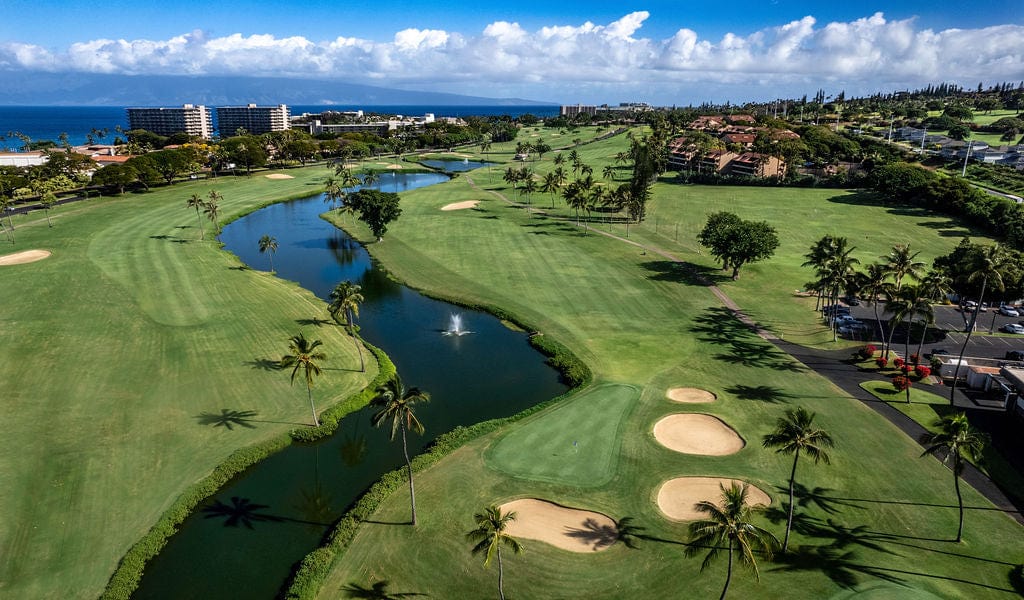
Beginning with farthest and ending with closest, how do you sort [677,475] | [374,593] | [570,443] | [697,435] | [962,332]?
[962,332]
[697,435]
[570,443]
[677,475]
[374,593]

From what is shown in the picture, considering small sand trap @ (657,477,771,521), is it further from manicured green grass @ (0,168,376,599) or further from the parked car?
the parked car

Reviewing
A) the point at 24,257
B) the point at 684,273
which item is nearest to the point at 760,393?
the point at 684,273

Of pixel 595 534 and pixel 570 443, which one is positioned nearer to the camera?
pixel 595 534

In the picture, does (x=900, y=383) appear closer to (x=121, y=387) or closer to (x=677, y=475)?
(x=677, y=475)

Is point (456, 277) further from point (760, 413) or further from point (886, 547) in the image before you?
point (886, 547)

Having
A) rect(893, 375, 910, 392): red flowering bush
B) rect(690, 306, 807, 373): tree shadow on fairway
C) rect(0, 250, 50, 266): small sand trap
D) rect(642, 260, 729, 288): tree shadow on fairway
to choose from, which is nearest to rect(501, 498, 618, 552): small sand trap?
rect(690, 306, 807, 373): tree shadow on fairway

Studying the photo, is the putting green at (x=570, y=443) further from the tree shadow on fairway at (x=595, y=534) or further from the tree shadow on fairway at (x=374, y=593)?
the tree shadow on fairway at (x=374, y=593)
